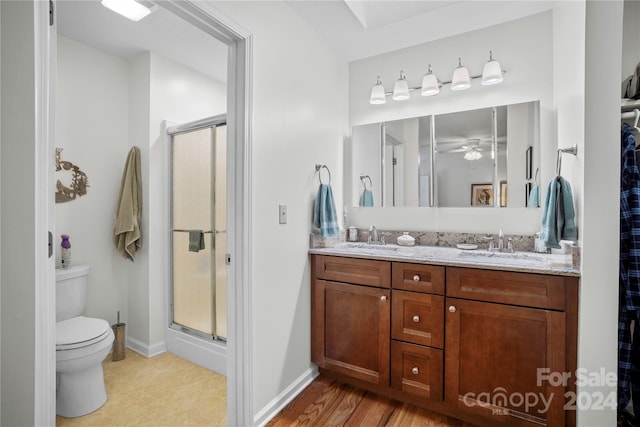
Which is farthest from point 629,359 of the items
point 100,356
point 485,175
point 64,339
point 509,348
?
point 64,339

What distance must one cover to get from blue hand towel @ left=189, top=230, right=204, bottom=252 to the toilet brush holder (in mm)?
851

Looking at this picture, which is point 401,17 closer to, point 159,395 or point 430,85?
point 430,85

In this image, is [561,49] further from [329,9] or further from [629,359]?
[629,359]

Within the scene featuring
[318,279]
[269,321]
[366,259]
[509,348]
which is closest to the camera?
[509,348]

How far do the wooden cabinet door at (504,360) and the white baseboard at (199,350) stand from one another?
1524 millimetres

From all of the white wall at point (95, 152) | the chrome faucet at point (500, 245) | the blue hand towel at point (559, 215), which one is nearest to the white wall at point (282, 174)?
the chrome faucet at point (500, 245)

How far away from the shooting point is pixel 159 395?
1.93m

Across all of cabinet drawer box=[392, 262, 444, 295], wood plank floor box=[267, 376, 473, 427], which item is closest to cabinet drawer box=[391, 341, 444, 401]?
wood plank floor box=[267, 376, 473, 427]

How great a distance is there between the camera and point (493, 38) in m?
2.09

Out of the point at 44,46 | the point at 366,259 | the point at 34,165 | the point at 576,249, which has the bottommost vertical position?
the point at 366,259

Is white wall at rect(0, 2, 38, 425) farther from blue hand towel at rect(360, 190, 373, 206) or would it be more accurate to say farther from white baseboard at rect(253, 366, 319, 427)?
blue hand towel at rect(360, 190, 373, 206)

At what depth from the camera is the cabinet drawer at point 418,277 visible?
1676mm

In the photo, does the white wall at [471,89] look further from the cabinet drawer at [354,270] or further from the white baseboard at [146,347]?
the white baseboard at [146,347]

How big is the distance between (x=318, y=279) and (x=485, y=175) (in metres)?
1.36
